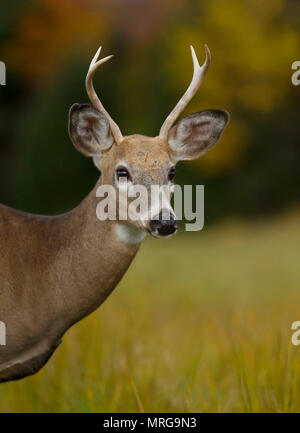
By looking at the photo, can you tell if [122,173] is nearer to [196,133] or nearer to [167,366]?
[196,133]

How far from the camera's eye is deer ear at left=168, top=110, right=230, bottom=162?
4.16m

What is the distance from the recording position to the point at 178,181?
24875 millimetres

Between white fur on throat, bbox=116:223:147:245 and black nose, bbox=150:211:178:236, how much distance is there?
349 millimetres

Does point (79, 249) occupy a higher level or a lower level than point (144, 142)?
lower

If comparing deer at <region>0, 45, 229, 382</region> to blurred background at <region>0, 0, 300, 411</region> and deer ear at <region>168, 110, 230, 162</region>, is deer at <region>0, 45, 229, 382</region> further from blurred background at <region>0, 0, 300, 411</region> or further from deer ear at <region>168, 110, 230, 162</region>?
blurred background at <region>0, 0, 300, 411</region>

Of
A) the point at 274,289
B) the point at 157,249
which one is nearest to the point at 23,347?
the point at 274,289

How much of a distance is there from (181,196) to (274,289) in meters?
8.07

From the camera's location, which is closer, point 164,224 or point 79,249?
point 164,224

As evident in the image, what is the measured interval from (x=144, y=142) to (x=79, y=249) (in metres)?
0.58

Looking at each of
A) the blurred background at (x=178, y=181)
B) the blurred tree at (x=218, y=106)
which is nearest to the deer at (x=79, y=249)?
the blurred background at (x=178, y=181)

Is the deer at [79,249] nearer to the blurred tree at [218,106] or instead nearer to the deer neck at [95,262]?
the deer neck at [95,262]

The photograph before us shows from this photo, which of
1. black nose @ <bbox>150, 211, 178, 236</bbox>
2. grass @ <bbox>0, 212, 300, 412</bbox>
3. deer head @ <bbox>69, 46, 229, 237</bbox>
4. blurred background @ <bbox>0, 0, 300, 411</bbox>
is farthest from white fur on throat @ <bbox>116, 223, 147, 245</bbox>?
blurred background @ <bbox>0, 0, 300, 411</bbox>

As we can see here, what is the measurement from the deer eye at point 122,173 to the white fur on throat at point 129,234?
21cm
